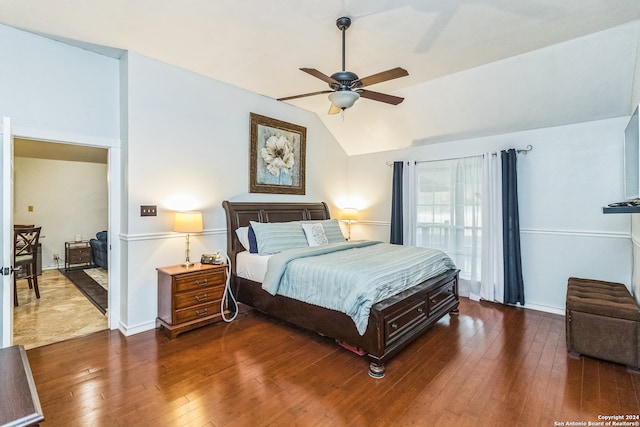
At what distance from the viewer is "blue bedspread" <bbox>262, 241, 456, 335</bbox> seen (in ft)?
8.33

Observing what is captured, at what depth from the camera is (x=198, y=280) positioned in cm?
333

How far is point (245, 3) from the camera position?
7.94 feet

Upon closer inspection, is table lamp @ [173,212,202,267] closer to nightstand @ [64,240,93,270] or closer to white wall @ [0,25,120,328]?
white wall @ [0,25,120,328]

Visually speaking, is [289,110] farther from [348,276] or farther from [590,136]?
[590,136]

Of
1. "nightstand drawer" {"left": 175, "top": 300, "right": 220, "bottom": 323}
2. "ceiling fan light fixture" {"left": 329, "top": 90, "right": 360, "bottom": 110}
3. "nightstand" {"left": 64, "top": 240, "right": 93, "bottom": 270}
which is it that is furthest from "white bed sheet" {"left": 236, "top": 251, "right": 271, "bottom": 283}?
"nightstand" {"left": 64, "top": 240, "right": 93, "bottom": 270}

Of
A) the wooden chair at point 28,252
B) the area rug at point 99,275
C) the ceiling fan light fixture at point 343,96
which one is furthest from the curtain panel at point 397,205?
the wooden chair at point 28,252

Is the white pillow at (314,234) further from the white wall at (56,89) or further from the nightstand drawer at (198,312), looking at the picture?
the white wall at (56,89)

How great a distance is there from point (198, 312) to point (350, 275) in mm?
1804

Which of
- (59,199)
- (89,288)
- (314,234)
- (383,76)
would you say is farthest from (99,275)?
(383,76)

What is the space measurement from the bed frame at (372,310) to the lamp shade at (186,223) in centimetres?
62

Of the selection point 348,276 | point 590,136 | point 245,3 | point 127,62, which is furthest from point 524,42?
point 127,62

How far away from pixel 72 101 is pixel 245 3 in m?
2.10

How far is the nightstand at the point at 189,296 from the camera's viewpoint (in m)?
3.14

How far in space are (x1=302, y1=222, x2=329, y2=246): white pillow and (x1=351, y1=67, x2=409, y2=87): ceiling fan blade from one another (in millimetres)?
2152
